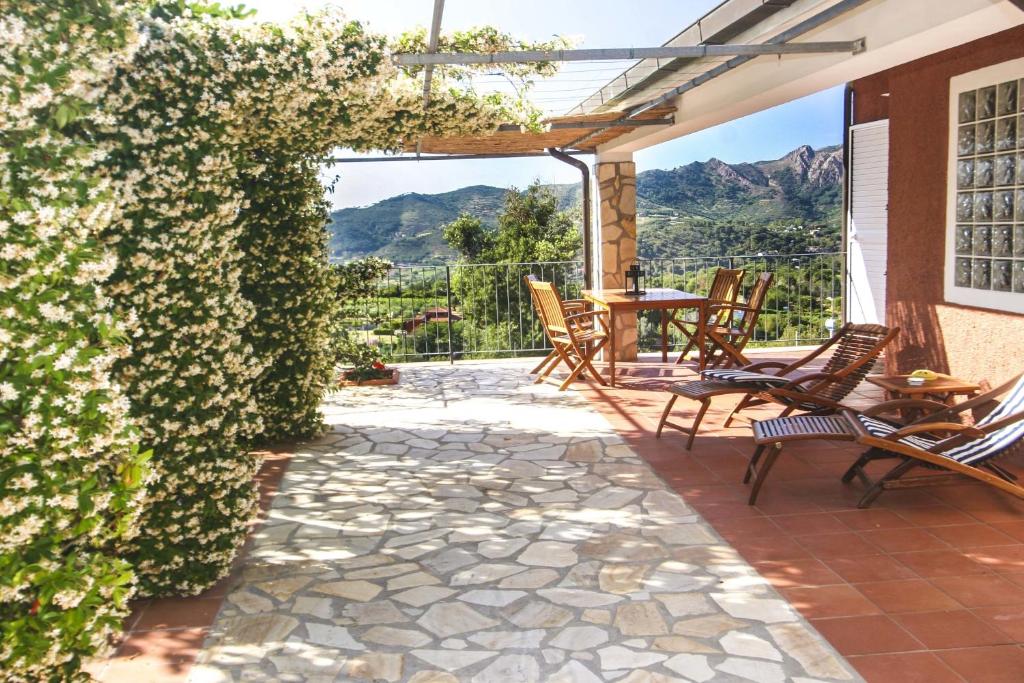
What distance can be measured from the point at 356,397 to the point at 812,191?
1174cm

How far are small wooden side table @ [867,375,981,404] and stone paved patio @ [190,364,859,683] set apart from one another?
174cm

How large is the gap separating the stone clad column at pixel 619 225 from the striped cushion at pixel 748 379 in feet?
11.8

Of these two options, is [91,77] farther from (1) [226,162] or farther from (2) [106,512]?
(2) [106,512]

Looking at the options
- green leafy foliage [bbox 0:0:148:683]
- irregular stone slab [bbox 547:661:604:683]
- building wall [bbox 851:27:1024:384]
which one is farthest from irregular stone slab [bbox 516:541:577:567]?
building wall [bbox 851:27:1024:384]

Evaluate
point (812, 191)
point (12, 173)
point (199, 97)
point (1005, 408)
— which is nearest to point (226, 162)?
point (199, 97)

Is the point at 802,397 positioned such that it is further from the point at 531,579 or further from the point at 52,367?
the point at 52,367

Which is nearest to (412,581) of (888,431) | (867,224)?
(888,431)

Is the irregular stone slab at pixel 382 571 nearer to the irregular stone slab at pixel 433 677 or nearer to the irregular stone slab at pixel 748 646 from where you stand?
the irregular stone slab at pixel 433 677

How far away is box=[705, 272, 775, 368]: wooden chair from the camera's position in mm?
7922

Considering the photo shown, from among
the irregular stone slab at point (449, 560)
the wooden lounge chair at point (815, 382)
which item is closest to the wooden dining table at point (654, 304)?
the wooden lounge chair at point (815, 382)

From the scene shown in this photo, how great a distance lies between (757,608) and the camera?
3297 mm

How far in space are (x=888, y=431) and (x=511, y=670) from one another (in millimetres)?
2564

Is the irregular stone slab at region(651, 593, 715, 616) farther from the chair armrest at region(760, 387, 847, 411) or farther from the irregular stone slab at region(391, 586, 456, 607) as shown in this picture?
the chair armrest at region(760, 387, 847, 411)

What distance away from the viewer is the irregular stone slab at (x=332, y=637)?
315 centimetres
